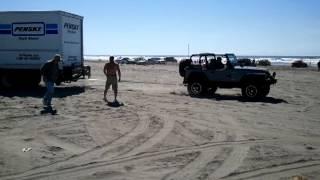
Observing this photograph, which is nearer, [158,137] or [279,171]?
[279,171]

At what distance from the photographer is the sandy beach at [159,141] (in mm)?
7891

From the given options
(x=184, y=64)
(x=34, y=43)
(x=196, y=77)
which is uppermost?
(x=34, y=43)

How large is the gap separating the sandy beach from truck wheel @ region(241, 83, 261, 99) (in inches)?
87.7

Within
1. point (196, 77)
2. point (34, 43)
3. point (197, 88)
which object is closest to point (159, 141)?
point (197, 88)

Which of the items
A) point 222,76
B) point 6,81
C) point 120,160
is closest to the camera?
point 120,160

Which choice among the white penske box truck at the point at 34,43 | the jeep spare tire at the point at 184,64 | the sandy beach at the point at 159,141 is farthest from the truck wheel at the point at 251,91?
the white penske box truck at the point at 34,43

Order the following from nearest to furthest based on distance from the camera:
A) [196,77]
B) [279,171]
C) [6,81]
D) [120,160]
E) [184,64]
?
1. [279,171]
2. [120,160]
3. [196,77]
4. [184,64]
5. [6,81]

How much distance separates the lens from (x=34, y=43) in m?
22.2

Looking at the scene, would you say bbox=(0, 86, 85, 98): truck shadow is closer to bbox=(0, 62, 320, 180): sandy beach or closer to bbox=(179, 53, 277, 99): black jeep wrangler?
bbox=(0, 62, 320, 180): sandy beach

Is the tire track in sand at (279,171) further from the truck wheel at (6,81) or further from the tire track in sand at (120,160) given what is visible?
the truck wheel at (6,81)

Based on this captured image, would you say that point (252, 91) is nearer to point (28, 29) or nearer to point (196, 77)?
point (196, 77)

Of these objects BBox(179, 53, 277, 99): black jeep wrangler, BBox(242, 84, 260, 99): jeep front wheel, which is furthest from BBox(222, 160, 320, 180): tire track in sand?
BBox(179, 53, 277, 99): black jeep wrangler

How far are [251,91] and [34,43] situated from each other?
951 centimetres

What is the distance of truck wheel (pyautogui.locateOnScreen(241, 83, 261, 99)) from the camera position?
19906 millimetres
